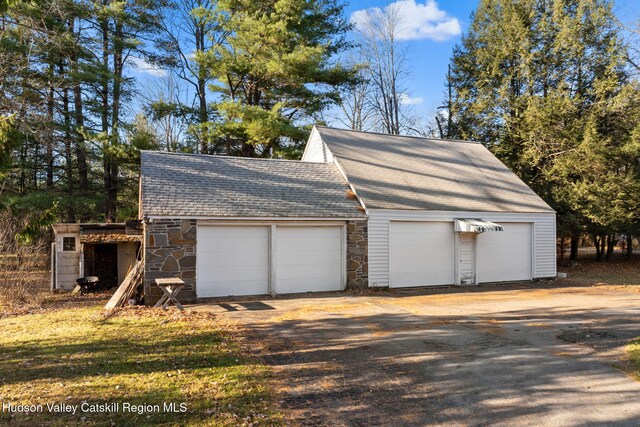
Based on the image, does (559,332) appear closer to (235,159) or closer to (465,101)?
(235,159)

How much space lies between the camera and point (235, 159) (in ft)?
44.4

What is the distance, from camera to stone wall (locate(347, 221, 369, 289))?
39.1 feet

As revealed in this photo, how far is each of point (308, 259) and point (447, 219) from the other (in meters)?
4.75

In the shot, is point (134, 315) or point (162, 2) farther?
point (162, 2)

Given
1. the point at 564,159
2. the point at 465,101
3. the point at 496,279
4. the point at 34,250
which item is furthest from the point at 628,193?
the point at 34,250

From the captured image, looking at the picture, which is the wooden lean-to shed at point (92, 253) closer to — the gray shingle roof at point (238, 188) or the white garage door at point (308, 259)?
the gray shingle roof at point (238, 188)

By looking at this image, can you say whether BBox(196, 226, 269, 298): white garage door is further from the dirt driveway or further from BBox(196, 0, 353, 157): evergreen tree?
BBox(196, 0, 353, 157): evergreen tree

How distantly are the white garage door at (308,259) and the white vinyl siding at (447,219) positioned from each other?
1.05 meters

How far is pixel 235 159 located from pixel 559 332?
401 inches

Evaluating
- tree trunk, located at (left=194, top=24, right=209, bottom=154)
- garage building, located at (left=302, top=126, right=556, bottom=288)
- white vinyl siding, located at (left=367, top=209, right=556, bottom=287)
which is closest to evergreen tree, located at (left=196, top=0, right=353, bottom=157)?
tree trunk, located at (left=194, top=24, right=209, bottom=154)

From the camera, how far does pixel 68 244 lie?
12.8 m

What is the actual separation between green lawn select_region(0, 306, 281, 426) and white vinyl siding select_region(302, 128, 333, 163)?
876 cm

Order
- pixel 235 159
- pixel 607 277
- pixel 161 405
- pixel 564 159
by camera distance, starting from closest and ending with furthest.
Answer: pixel 161 405 < pixel 235 159 < pixel 607 277 < pixel 564 159

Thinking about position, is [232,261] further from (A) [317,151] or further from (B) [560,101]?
(B) [560,101]
